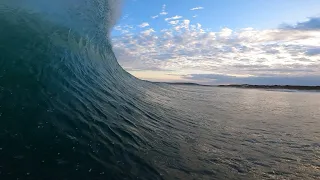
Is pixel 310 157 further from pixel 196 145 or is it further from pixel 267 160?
pixel 196 145

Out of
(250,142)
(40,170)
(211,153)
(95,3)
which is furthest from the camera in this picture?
(95,3)

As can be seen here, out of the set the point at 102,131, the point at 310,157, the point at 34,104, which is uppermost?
the point at 34,104

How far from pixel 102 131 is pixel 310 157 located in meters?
4.66

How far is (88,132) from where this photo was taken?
5.55 metres

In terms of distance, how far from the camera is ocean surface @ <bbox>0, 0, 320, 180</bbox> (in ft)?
14.4

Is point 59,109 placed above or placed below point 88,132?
above

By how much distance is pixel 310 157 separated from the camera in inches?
233

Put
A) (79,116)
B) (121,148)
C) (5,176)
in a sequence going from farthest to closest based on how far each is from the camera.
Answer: (79,116) < (121,148) < (5,176)

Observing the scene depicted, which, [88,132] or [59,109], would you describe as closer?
[88,132]

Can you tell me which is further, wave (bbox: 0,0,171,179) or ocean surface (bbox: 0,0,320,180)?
ocean surface (bbox: 0,0,320,180)

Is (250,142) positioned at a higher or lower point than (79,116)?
lower

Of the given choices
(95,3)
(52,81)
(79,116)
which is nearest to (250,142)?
(79,116)

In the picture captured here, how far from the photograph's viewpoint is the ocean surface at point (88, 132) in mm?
4375

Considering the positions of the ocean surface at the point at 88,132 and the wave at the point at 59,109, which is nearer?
the wave at the point at 59,109
